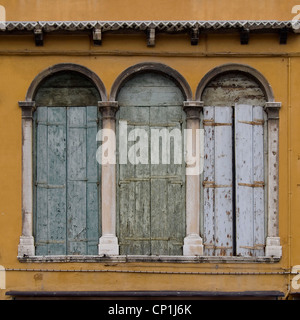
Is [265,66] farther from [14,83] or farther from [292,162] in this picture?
[14,83]

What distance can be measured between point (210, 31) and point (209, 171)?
2236 millimetres

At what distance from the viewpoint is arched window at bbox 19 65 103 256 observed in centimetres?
1035

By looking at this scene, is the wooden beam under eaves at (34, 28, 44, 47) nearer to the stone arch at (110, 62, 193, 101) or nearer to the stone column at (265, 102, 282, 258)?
the stone arch at (110, 62, 193, 101)

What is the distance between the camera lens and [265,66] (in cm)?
1040

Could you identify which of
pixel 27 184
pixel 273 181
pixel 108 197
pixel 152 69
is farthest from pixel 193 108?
pixel 27 184

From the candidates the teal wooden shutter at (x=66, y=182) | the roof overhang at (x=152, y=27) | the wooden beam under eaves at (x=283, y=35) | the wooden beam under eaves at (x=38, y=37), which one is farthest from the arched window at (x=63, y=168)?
the wooden beam under eaves at (x=283, y=35)

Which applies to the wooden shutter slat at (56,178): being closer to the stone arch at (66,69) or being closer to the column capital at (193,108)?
the stone arch at (66,69)

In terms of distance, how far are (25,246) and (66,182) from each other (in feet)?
3.93

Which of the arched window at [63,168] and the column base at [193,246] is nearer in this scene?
the column base at [193,246]

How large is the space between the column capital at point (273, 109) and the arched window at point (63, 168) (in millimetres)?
2698

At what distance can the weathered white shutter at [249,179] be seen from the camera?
1031cm

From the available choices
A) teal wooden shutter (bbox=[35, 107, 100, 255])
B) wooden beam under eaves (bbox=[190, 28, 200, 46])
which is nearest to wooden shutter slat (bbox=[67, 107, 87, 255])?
teal wooden shutter (bbox=[35, 107, 100, 255])

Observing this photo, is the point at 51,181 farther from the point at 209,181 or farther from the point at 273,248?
the point at 273,248

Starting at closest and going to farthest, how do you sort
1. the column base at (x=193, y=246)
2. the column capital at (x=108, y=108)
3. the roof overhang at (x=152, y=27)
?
the roof overhang at (x=152, y=27), the column base at (x=193, y=246), the column capital at (x=108, y=108)
